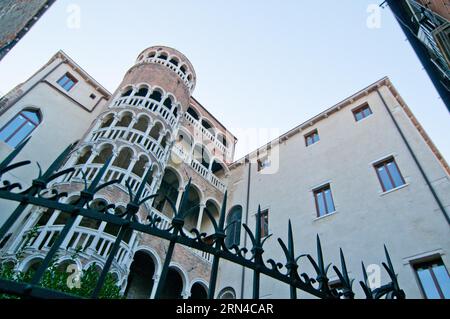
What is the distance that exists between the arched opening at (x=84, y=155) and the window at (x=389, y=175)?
12.7 metres

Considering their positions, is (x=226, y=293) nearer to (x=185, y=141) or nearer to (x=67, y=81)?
(x=185, y=141)

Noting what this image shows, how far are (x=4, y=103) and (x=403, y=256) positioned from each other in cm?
1751

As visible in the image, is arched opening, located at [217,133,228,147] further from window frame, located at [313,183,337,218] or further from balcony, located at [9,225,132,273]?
balcony, located at [9,225,132,273]

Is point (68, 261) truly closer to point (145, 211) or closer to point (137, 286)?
point (145, 211)

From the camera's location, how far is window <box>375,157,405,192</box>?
36.9 feet

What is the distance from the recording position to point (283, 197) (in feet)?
49.2

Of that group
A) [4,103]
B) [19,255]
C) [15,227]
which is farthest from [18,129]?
[19,255]

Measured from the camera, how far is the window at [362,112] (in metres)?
14.8

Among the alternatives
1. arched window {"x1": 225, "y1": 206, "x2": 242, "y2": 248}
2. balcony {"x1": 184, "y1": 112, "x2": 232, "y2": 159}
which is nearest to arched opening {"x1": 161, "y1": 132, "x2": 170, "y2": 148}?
balcony {"x1": 184, "y1": 112, "x2": 232, "y2": 159}

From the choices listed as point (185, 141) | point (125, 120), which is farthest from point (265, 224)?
point (125, 120)

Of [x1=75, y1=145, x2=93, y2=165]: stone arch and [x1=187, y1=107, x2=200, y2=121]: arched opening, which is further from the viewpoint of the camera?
[x1=187, y1=107, x2=200, y2=121]: arched opening

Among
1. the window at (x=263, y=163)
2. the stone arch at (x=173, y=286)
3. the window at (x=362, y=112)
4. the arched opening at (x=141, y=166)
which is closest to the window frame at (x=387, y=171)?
the window at (x=362, y=112)

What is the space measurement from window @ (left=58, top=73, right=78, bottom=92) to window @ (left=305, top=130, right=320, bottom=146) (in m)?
14.2

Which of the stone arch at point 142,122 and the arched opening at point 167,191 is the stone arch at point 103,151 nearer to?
the stone arch at point 142,122
